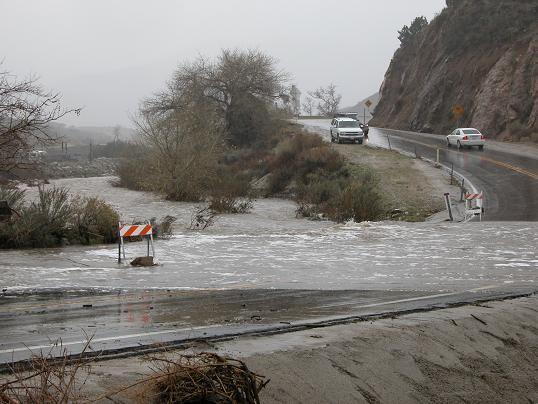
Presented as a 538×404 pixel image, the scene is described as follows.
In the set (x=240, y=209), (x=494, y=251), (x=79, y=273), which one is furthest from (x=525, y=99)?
(x=79, y=273)

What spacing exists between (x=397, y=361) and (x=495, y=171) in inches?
1502

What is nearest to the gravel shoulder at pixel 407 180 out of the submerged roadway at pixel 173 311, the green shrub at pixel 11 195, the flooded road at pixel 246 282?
the flooded road at pixel 246 282

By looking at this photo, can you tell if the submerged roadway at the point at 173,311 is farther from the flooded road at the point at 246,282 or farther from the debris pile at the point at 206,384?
the debris pile at the point at 206,384

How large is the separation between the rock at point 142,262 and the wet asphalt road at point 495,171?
18087 millimetres

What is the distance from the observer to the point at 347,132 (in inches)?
2379

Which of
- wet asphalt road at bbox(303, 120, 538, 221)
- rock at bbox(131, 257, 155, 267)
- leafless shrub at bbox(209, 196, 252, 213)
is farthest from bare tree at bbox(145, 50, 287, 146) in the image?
rock at bbox(131, 257, 155, 267)

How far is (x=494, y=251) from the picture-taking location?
21.8 meters

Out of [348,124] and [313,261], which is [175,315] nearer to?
[313,261]

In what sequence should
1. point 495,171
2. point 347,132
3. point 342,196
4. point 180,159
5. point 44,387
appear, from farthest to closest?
point 347,132 < point 180,159 < point 495,171 < point 342,196 < point 44,387

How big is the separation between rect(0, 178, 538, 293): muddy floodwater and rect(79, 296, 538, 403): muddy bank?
4270 mm

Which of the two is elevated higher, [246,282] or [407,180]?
[246,282]

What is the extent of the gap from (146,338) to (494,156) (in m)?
46.3

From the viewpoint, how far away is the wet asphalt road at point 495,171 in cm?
3406

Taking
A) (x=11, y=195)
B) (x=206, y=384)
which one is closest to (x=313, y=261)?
(x=11, y=195)
